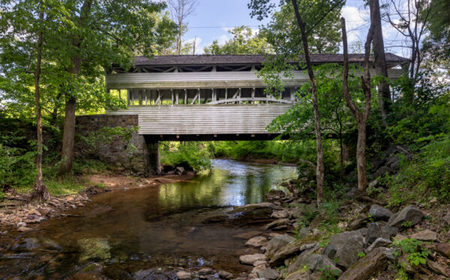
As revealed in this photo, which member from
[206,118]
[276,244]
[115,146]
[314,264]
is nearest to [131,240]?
[276,244]

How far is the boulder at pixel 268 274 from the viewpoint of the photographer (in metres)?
3.70

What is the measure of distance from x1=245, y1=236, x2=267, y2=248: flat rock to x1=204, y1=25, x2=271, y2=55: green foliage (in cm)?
2413

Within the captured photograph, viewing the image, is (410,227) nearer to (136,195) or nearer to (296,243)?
(296,243)

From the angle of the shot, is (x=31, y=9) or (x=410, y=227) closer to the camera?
(x=410, y=227)

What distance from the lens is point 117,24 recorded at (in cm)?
1087

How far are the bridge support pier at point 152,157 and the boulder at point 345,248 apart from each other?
1274 cm

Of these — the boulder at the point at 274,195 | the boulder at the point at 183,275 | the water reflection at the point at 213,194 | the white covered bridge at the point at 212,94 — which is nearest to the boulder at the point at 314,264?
the boulder at the point at 183,275

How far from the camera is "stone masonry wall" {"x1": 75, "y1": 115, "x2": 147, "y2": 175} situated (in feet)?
45.7

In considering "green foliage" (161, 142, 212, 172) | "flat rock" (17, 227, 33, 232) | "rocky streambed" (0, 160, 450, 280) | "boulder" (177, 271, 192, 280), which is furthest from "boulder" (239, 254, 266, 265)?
"green foliage" (161, 142, 212, 172)

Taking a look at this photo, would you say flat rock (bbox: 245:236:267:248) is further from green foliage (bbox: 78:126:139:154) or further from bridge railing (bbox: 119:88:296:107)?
green foliage (bbox: 78:126:139:154)

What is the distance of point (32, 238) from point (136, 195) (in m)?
5.21

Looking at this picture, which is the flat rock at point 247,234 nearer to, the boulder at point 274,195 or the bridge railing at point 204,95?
the boulder at point 274,195

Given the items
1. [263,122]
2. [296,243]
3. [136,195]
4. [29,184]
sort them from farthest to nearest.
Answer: [263,122], [136,195], [29,184], [296,243]

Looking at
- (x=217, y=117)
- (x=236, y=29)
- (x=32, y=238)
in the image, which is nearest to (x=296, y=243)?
(x=32, y=238)
